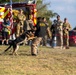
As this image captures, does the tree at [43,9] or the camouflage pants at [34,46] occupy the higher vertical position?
the tree at [43,9]

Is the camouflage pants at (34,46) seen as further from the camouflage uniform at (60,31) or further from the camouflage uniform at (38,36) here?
the camouflage uniform at (60,31)

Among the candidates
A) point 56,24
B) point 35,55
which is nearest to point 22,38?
point 35,55

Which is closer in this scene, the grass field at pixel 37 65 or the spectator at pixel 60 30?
the grass field at pixel 37 65

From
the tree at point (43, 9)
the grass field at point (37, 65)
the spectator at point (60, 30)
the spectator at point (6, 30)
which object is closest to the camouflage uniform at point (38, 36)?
the grass field at point (37, 65)

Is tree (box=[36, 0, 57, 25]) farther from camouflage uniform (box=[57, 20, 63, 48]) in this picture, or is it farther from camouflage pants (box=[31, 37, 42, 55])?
camouflage pants (box=[31, 37, 42, 55])

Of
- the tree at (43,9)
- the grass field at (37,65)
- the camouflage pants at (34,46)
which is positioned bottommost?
the grass field at (37,65)

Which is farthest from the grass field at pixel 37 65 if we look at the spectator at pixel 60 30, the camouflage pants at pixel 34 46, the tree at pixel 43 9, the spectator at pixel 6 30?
the tree at pixel 43 9

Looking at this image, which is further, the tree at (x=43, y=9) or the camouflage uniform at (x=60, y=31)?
the tree at (x=43, y=9)

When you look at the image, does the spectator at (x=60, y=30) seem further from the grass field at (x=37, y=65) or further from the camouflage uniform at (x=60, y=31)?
the grass field at (x=37, y=65)

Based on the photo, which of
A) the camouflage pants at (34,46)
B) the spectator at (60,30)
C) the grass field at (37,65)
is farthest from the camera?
the spectator at (60,30)

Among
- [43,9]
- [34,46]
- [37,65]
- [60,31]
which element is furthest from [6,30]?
[43,9]

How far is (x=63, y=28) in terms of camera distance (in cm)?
2116

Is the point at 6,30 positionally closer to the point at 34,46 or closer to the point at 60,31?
the point at 60,31

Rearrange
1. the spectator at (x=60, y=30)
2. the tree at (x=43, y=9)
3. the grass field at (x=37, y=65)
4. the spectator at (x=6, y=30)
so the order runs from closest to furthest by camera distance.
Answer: the grass field at (x=37, y=65) < the spectator at (x=60, y=30) < the spectator at (x=6, y=30) < the tree at (x=43, y=9)
